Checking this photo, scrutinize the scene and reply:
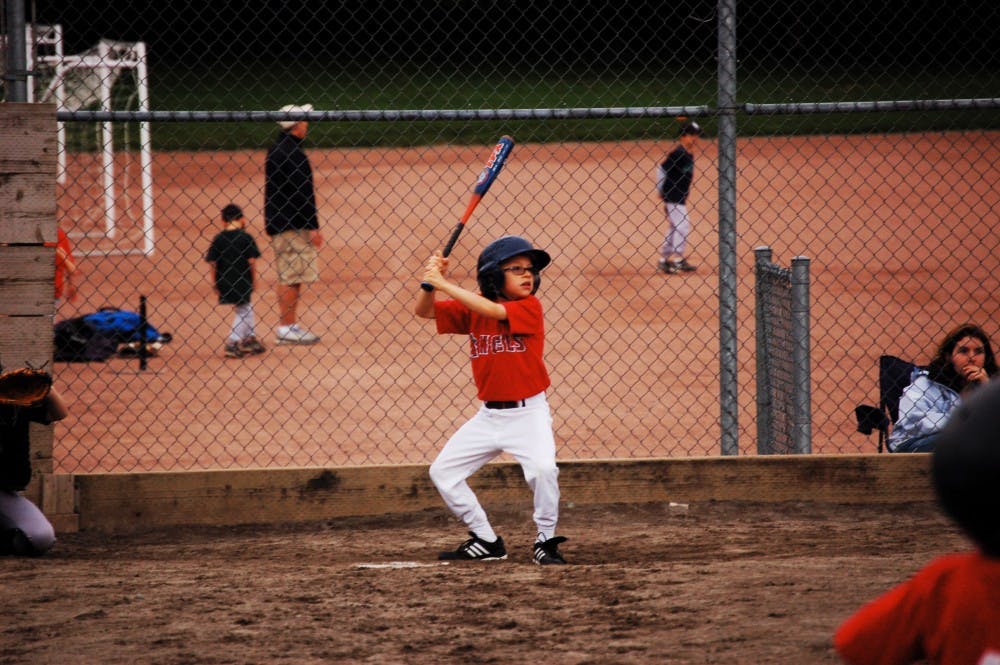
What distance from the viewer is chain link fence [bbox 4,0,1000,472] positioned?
317 inches

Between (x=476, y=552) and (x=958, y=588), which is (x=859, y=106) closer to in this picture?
(x=476, y=552)

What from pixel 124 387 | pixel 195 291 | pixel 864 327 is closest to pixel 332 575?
pixel 124 387

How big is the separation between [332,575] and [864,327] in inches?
300

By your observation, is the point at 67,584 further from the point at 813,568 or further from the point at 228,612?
the point at 813,568

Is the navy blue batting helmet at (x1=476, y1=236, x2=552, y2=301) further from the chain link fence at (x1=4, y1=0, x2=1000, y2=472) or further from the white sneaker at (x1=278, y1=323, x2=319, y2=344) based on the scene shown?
the white sneaker at (x1=278, y1=323, x2=319, y2=344)

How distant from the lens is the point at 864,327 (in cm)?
1130

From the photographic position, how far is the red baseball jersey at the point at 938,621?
2.08 m

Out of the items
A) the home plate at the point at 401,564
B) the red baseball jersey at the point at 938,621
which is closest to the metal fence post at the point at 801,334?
the home plate at the point at 401,564

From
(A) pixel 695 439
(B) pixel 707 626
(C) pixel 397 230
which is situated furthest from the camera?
(C) pixel 397 230

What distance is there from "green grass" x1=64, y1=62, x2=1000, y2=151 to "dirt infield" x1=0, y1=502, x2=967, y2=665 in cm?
1694

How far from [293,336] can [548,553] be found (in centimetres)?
656

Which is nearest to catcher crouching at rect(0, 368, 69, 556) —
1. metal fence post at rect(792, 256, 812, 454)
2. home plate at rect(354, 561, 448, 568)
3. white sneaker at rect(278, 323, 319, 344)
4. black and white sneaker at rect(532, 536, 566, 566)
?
home plate at rect(354, 561, 448, 568)

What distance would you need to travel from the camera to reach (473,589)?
4746 mm

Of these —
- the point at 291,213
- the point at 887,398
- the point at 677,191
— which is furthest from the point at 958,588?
the point at 677,191
